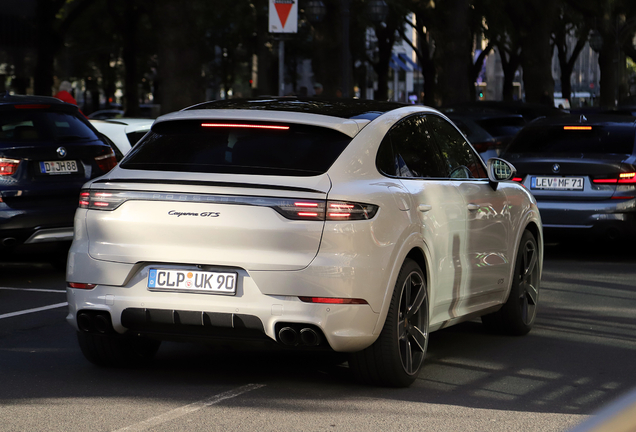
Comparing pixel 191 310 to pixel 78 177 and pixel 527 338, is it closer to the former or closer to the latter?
pixel 527 338

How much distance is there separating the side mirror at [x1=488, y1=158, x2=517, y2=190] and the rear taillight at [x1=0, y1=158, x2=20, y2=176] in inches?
179

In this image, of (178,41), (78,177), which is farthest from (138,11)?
(78,177)

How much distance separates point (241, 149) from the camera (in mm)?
5508

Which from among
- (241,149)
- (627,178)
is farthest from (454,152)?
(627,178)

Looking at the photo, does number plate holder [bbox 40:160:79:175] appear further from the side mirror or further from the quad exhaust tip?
the quad exhaust tip

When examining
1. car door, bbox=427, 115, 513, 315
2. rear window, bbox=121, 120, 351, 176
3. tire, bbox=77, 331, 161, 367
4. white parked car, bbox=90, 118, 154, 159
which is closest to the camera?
rear window, bbox=121, 120, 351, 176

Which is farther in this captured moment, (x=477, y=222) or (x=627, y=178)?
(x=627, y=178)

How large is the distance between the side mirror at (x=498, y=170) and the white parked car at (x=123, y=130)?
256 inches

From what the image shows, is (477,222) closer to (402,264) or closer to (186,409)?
(402,264)

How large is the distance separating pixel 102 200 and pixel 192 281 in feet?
2.33

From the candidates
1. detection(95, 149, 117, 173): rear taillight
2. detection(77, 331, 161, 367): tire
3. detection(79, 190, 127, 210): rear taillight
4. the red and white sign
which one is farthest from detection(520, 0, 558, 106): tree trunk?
detection(79, 190, 127, 210): rear taillight

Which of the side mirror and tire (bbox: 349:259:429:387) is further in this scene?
the side mirror

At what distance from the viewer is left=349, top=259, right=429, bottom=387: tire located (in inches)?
212

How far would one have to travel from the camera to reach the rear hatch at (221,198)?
202 inches
